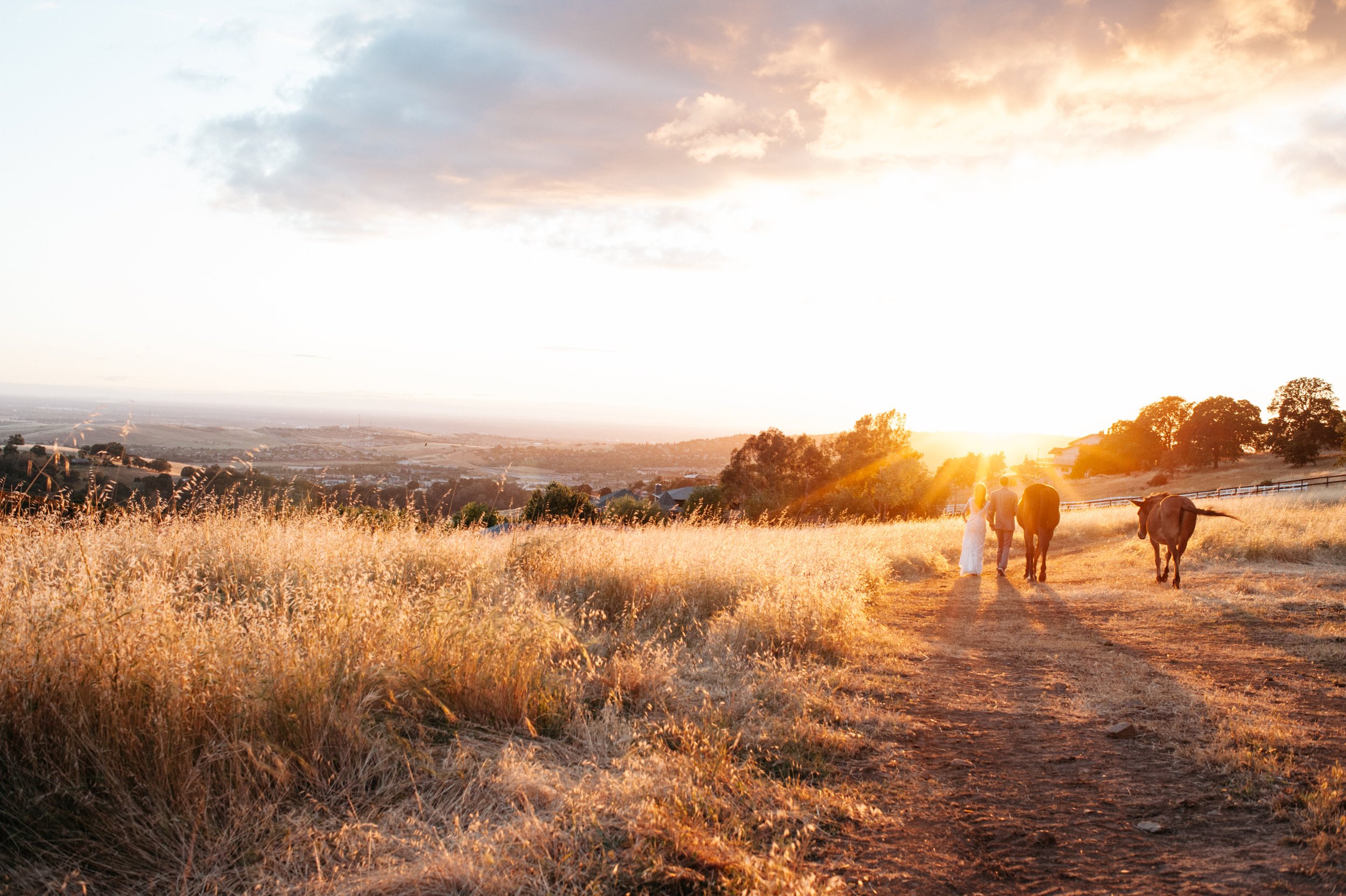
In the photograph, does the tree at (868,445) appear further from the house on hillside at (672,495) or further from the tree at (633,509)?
the tree at (633,509)

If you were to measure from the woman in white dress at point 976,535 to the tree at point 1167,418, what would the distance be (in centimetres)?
5860

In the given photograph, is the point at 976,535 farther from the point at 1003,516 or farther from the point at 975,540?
the point at 1003,516

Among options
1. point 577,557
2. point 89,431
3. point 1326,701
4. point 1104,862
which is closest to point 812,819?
point 1104,862

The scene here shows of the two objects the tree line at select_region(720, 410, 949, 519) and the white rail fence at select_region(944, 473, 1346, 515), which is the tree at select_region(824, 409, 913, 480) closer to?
the tree line at select_region(720, 410, 949, 519)

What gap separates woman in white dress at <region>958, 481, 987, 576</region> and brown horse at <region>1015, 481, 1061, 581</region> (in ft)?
2.42

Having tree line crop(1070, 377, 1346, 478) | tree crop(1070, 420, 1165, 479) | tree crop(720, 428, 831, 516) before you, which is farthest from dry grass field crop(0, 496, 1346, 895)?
tree crop(1070, 420, 1165, 479)

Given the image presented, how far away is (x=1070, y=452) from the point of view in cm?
9988

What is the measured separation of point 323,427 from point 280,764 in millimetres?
30058

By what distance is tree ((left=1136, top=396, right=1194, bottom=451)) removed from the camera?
6000 centimetres

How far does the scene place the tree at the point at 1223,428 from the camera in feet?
181

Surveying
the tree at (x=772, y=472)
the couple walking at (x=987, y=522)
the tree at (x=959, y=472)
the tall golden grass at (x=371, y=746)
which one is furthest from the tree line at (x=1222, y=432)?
the tall golden grass at (x=371, y=746)

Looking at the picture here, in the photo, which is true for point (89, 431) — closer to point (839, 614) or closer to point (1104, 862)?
point (839, 614)

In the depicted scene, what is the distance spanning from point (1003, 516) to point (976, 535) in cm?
59

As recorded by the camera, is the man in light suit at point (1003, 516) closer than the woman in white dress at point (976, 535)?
Yes
